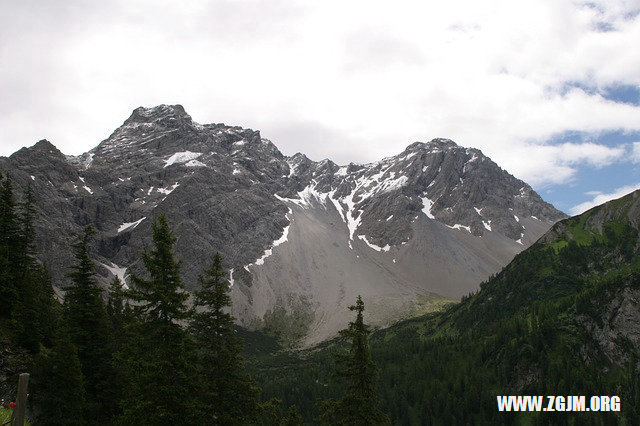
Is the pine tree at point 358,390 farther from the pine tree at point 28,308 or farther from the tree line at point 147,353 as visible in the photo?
the pine tree at point 28,308

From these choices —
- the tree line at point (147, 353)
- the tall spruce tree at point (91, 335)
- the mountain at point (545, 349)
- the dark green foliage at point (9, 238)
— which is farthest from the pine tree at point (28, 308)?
the mountain at point (545, 349)

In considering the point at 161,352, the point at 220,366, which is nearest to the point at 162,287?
the point at 161,352

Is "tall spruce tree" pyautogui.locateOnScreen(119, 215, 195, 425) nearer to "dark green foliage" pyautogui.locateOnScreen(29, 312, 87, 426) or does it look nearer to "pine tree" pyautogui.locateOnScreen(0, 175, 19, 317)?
"dark green foliage" pyautogui.locateOnScreen(29, 312, 87, 426)

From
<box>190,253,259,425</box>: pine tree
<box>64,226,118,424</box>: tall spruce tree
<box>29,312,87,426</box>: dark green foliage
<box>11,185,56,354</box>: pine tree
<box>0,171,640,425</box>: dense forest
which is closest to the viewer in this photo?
<box>0,171,640,425</box>: dense forest

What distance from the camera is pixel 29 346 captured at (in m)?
34.8

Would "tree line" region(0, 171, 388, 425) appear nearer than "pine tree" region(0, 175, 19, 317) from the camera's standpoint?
Yes

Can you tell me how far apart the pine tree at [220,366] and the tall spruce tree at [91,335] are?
36.9ft

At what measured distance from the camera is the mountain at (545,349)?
127 metres

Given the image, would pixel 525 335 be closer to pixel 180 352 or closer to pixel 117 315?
pixel 117 315

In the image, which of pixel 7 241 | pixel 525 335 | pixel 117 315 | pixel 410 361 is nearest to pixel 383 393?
pixel 410 361

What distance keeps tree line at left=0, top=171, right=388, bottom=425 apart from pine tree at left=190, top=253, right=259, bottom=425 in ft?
0.17

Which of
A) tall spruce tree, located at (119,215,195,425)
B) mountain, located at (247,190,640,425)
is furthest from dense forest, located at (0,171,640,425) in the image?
mountain, located at (247,190,640,425)

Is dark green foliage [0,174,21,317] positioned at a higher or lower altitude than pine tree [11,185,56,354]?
higher

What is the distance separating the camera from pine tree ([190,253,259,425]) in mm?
25703
